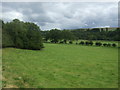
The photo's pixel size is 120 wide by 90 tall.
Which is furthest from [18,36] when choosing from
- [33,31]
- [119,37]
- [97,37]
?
[97,37]

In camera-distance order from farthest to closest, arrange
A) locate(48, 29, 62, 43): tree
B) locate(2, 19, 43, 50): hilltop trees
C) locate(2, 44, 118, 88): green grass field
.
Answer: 1. locate(48, 29, 62, 43): tree
2. locate(2, 19, 43, 50): hilltop trees
3. locate(2, 44, 118, 88): green grass field

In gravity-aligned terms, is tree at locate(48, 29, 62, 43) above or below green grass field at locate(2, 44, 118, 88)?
above

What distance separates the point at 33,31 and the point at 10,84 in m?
22.0

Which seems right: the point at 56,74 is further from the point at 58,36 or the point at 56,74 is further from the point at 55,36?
the point at 55,36

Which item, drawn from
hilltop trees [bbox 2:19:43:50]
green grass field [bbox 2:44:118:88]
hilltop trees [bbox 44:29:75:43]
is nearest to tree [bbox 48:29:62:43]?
hilltop trees [bbox 44:29:75:43]

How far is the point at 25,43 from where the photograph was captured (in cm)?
2508

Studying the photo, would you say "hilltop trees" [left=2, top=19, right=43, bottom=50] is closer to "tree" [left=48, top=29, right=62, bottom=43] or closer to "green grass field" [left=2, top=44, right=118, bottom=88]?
"green grass field" [left=2, top=44, right=118, bottom=88]

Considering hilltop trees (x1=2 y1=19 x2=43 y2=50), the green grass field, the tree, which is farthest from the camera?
the tree

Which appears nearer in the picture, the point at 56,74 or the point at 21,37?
the point at 56,74

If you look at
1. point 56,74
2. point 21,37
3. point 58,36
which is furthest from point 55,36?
point 56,74

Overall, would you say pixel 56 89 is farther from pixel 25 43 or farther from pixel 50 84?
pixel 25 43

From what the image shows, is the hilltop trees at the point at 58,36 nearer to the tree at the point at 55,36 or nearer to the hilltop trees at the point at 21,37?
the tree at the point at 55,36

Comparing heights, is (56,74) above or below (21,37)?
below

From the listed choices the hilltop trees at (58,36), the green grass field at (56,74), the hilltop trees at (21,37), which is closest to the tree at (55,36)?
the hilltop trees at (58,36)
